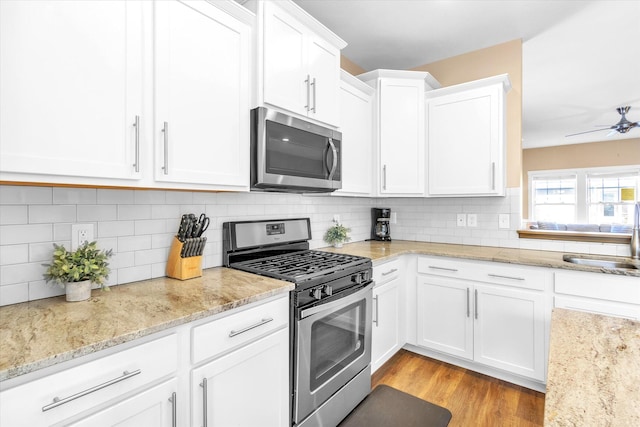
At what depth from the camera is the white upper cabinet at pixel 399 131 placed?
278 centimetres

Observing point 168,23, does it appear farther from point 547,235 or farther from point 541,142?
point 541,142

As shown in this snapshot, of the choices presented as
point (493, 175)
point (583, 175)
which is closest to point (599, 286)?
point (493, 175)

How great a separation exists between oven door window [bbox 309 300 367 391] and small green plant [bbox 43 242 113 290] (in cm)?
97

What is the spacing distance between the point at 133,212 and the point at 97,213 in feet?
0.49

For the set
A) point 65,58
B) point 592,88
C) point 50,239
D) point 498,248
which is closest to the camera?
point 65,58

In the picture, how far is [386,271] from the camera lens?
7.77 feet

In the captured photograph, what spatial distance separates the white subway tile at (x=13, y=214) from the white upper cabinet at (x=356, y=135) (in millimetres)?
1737

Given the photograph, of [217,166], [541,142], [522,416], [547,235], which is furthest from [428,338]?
[541,142]

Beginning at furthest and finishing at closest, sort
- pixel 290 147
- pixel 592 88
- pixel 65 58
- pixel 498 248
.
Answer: pixel 592 88
pixel 498 248
pixel 290 147
pixel 65 58

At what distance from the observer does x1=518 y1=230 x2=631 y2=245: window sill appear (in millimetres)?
2322

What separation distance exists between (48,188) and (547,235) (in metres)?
3.20

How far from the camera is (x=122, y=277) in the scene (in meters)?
1.50

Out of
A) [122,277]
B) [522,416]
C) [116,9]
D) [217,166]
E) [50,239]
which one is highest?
[116,9]

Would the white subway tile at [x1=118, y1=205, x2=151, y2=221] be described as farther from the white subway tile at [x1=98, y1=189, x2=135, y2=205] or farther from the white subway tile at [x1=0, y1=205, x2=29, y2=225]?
the white subway tile at [x1=0, y1=205, x2=29, y2=225]
